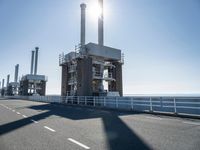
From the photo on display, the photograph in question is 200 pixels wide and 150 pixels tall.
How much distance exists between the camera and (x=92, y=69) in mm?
31953

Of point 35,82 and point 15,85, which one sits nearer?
point 35,82

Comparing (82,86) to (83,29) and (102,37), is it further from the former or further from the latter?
(83,29)

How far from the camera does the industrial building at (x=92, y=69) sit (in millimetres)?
30938

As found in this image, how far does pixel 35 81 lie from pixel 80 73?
174 ft

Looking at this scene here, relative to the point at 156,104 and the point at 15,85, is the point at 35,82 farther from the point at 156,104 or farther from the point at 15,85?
the point at 156,104

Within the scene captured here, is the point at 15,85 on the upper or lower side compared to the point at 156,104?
upper

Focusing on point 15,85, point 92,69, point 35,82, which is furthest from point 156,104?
point 15,85

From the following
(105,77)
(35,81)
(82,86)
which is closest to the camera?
(82,86)

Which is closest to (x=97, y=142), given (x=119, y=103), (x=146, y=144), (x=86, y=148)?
(x=86, y=148)

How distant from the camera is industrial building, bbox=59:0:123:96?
30.9 metres

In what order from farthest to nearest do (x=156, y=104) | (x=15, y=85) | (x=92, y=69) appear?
(x=15, y=85), (x=92, y=69), (x=156, y=104)

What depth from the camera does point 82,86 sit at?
30.3 meters

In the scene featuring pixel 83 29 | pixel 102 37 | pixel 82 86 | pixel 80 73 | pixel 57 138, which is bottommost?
pixel 57 138

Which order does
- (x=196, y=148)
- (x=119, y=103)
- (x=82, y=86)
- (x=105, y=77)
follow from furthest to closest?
(x=105, y=77)
(x=82, y=86)
(x=119, y=103)
(x=196, y=148)
